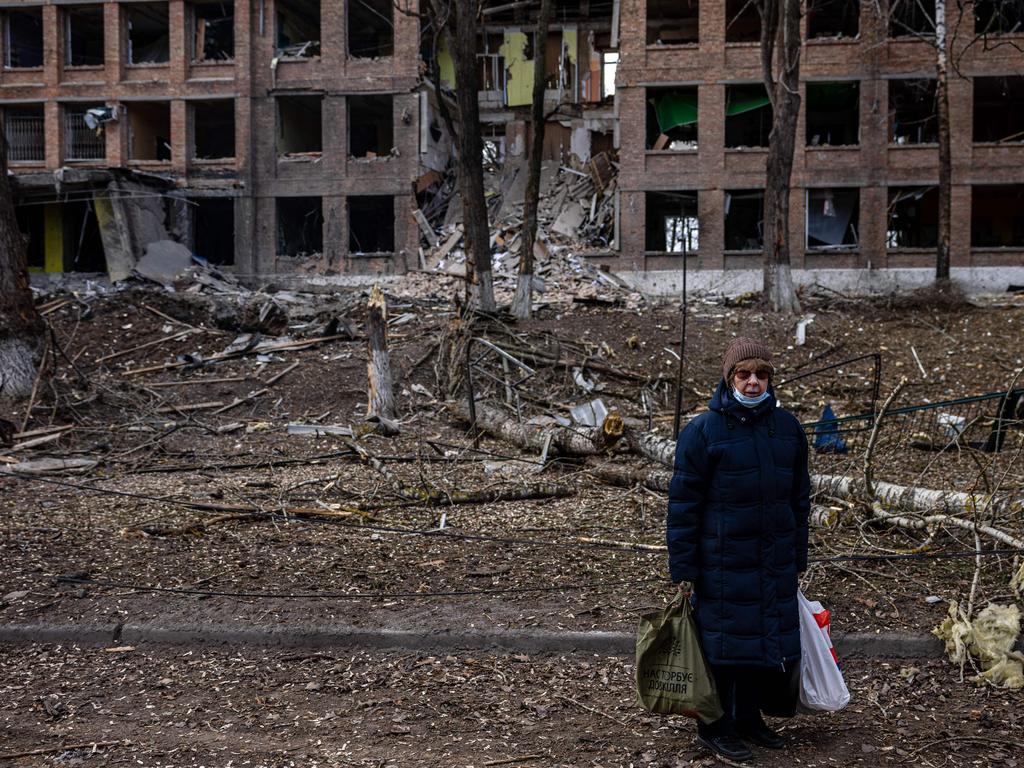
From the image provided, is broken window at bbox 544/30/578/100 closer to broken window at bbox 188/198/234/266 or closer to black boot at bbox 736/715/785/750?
broken window at bbox 188/198/234/266

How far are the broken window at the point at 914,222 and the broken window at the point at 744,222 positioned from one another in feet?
14.8

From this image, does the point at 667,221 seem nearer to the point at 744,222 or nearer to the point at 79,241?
the point at 744,222

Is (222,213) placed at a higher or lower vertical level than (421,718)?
higher

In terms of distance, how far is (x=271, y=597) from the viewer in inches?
225

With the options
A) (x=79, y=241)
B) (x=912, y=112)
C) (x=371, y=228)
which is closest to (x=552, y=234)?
(x=371, y=228)

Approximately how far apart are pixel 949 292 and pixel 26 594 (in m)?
24.7

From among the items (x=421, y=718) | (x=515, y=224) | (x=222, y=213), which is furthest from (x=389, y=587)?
(x=222, y=213)

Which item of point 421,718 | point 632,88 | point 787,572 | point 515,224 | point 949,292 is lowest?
point 421,718

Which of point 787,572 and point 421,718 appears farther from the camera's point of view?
point 421,718

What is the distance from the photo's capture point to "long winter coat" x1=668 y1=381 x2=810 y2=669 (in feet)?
11.9

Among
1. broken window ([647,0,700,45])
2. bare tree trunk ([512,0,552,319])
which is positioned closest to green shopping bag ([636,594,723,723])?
bare tree trunk ([512,0,552,319])

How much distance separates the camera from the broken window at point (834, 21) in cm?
3481

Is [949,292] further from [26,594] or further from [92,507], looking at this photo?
[26,594]

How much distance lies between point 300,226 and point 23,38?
47.9ft
